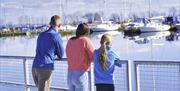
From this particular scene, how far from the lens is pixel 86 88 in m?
7.62

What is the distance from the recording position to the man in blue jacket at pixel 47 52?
7883mm

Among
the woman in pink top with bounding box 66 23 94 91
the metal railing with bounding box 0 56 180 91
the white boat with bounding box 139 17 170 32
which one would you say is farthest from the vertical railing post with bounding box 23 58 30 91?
the white boat with bounding box 139 17 170 32

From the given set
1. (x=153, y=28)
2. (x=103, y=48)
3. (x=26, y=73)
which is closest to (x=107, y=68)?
(x=103, y=48)

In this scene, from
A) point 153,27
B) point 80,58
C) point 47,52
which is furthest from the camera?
point 153,27

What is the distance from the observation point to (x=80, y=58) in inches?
297

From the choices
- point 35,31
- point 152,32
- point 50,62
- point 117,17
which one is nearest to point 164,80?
point 50,62

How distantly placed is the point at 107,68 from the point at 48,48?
123 centimetres

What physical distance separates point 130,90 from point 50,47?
1.40 meters

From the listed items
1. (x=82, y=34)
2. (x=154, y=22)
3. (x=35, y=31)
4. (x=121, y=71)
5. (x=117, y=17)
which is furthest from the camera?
(x=35, y=31)

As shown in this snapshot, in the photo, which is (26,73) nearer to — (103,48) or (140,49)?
(103,48)

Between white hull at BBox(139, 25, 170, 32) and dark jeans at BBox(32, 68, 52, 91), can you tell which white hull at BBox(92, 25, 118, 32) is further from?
dark jeans at BBox(32, 68, 52, 91)

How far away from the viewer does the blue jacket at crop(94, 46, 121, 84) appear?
23.3ft

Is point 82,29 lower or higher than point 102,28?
higher

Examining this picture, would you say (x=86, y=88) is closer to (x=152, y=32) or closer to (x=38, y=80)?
(x=38, y=80)
